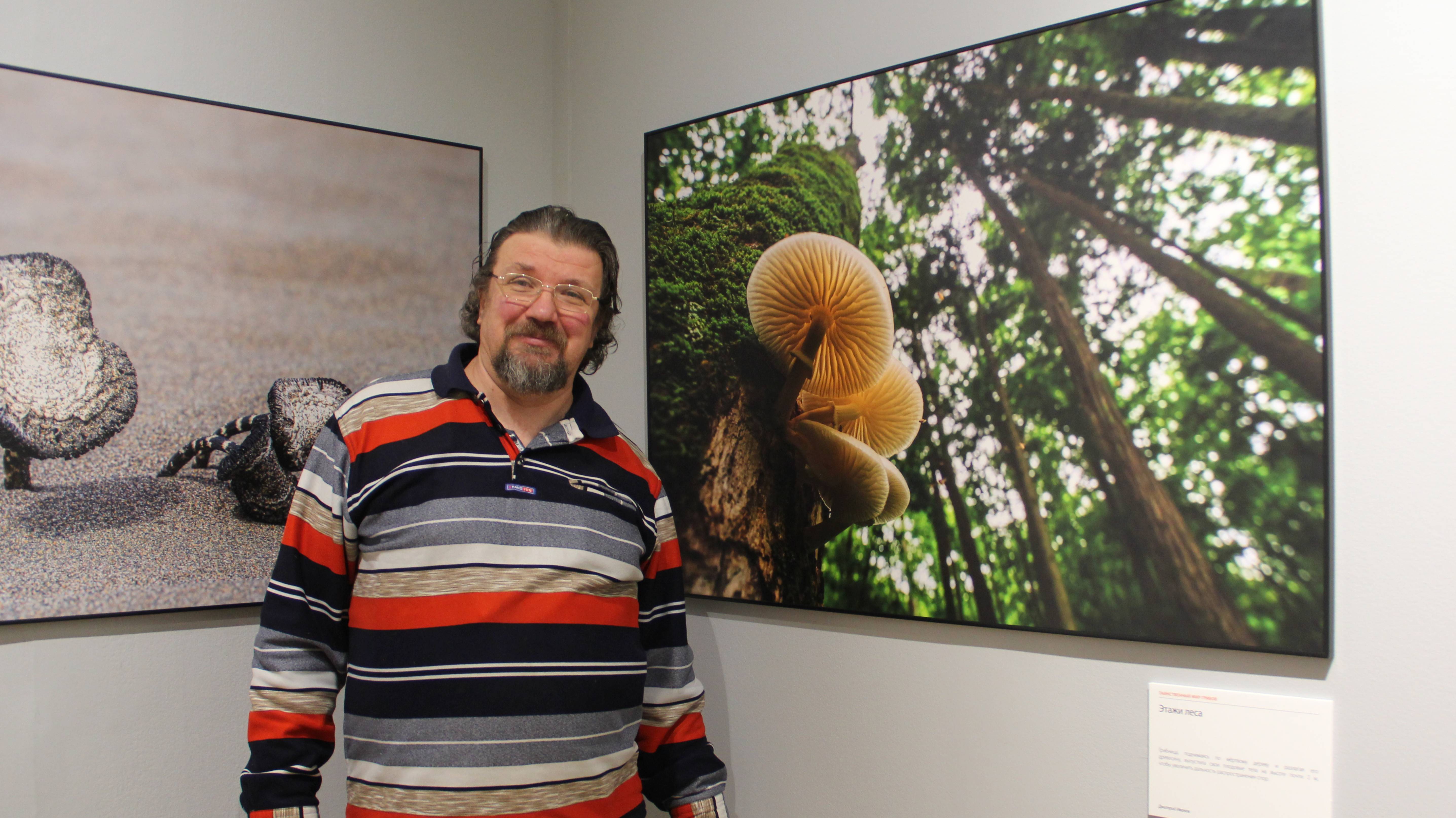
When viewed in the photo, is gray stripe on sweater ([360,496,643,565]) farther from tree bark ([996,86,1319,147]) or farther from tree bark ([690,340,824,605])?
tree bark ([996,86,1319,147])

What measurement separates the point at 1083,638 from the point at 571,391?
2.75 ft

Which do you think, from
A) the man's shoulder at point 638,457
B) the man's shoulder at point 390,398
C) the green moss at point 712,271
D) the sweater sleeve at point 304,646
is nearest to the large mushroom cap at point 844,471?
the green moss at point 712,271

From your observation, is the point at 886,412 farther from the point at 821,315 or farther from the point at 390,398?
the point at 390,398

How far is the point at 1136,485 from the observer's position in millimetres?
1108

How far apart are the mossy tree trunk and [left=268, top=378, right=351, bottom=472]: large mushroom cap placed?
0.60 meters

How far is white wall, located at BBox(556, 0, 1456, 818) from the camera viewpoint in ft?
3.18

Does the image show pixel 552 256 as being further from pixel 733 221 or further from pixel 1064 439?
pixel 1064 439

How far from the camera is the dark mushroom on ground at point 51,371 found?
1.28m

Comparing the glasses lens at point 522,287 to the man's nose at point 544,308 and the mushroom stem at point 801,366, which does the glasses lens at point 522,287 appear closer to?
the man's nose at point 544,308

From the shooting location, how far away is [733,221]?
154cm

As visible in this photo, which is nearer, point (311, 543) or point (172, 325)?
point (311, 543)

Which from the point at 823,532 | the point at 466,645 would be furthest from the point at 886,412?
the point at 466,645

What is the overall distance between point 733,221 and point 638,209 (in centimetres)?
29

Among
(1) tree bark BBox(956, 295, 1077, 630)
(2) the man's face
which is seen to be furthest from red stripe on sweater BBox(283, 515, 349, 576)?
(1) tree bark BBox(956, 295, 1077, 630)
